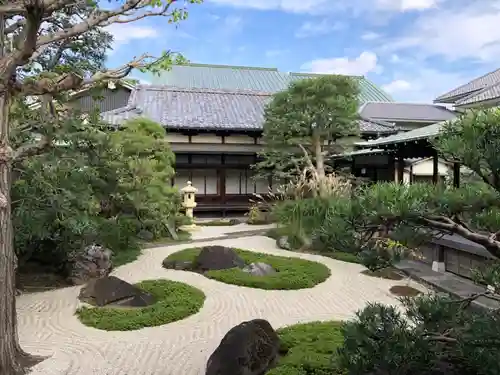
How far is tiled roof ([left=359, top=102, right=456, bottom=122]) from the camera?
2264cm

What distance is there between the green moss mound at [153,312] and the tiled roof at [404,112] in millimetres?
17378

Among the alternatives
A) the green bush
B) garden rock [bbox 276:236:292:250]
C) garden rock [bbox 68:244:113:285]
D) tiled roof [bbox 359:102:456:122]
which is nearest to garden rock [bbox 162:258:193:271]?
garden rock [bbox 68:244:113:285]

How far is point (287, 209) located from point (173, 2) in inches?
323

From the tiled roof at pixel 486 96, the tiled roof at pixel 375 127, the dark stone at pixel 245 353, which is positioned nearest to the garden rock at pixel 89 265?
the dark stone at pixel 245 353

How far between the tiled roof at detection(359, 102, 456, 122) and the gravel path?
14980mm

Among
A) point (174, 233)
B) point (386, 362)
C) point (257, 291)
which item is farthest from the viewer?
point (174, 233)

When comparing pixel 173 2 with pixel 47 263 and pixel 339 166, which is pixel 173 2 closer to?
pixel 47 263

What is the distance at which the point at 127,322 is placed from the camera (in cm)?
582

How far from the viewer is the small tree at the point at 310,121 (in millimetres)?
14289

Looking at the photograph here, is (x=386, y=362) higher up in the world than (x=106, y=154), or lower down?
lower down

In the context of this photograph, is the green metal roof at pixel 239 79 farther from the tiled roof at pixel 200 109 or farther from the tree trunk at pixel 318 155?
the tree trunk at pixel 318 155

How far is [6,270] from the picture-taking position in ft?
14.1

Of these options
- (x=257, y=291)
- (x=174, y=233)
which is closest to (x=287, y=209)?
(x=174, y=233)

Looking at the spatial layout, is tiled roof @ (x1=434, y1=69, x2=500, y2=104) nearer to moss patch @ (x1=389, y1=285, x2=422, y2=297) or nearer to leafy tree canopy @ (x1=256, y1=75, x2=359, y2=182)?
leafy tree canopy @ (x1=256, y1=75, x2=359, y2=182)
